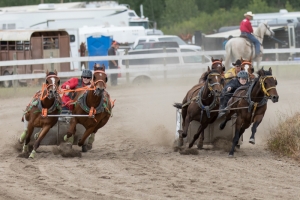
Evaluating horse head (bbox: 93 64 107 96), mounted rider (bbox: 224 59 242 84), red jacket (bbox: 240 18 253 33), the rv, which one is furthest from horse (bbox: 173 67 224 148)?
the rv

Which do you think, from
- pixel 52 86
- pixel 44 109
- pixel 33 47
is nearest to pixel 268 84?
pixel 52 86

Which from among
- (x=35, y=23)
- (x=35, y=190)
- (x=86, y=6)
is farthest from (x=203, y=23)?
(x=35, y=190)

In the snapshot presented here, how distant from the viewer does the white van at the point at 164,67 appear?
26750 mm

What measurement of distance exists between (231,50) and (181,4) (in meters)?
40.2

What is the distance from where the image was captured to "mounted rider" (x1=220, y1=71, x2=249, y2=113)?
13.1 metres

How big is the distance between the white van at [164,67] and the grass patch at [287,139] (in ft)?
43.6

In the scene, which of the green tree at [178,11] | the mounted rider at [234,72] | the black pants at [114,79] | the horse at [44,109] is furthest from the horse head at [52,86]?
the green tree at [178,11]

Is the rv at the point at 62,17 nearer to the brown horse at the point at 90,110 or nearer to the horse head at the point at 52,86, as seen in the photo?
the brown horse at the point at 90,110

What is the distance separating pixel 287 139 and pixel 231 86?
4.59ft

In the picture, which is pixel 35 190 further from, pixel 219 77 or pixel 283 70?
pixel 283 70

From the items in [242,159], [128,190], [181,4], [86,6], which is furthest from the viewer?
[181,4]

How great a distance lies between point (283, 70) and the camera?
30.2m

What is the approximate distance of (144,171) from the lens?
10.9 metres

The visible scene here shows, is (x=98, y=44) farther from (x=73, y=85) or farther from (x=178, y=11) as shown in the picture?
(x=178, y=11)
